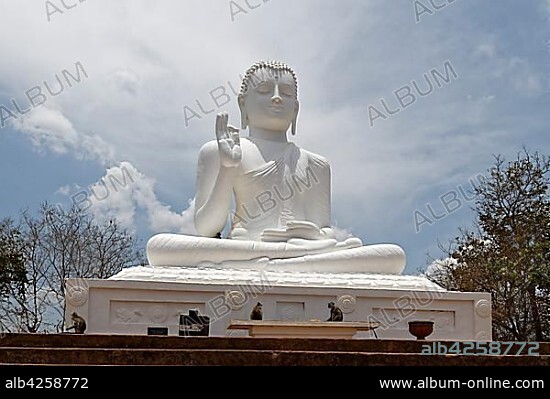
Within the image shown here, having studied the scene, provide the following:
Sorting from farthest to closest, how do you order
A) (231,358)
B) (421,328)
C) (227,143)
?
(227,143) → (421,328) → (231,358)

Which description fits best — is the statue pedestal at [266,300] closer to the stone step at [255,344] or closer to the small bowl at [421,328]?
the small bowl at [421,328]

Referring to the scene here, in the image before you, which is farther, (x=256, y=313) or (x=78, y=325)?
(x=256, y=313)

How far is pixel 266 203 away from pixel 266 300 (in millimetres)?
2285

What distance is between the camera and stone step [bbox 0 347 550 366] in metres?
3.85

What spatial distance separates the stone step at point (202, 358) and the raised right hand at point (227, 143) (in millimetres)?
6045

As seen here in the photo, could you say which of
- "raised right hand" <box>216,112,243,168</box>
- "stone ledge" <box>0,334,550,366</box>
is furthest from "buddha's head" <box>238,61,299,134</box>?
"stone ledge" <box>0,334,550,366</box>

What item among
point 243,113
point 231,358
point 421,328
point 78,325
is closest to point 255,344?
point 231,358

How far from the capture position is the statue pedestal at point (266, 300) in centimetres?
831

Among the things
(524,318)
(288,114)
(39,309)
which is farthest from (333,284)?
(39,309)

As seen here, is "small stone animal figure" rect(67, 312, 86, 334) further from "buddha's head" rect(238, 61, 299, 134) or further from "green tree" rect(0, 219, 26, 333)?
"green tree" rect(0, 219, 26, 333)

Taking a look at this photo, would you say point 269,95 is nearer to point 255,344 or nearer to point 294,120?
point 294,120

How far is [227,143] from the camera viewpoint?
9.85m
